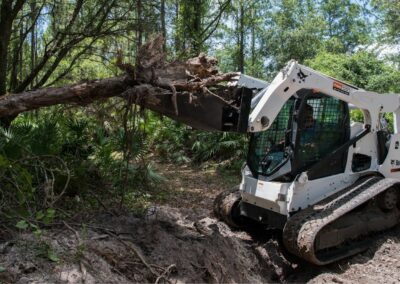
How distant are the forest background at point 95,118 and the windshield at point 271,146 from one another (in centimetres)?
165

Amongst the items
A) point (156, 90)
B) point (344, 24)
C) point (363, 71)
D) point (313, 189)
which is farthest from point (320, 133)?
point (344, 24)

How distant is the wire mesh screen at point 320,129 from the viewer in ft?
20.6

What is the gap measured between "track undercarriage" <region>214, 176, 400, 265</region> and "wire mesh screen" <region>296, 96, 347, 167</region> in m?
0.67

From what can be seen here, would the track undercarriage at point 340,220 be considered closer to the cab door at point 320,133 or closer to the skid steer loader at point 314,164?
the skid steer loader at point 314,164

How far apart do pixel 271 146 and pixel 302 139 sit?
54 centimetres

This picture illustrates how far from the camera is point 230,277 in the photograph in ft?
17.6

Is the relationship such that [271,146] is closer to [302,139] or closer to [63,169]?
[302,139]

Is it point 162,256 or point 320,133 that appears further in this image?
point 320,133

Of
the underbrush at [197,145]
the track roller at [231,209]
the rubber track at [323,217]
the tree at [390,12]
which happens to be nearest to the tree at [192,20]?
the underbrush at [197,145]

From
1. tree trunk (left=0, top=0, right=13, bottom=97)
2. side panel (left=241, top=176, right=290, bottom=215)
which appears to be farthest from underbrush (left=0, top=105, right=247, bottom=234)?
side panel (left=241, top=176, right=290, bottom=215)

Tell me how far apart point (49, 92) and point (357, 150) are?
4559 millimetres

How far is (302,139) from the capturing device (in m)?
6.27

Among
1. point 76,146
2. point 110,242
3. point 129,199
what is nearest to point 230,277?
point 110,242

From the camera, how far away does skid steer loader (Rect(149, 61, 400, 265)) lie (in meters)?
5.80
